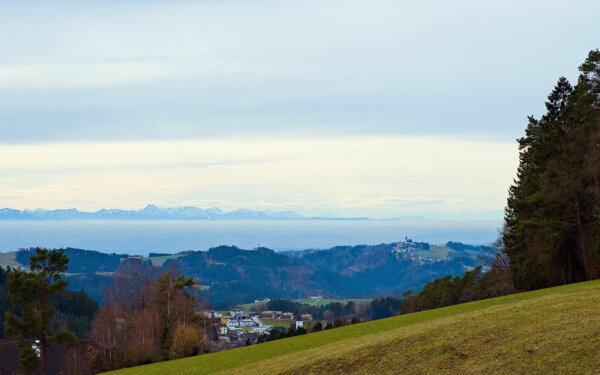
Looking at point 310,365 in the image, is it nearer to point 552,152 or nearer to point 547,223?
point 547,223

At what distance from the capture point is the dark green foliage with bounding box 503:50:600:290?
4622 cm

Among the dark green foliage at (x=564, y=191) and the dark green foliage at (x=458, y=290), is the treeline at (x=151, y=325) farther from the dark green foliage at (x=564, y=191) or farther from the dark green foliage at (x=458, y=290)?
the dark green foliage at (x=458, y=290)

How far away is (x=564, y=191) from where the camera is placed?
154 ft

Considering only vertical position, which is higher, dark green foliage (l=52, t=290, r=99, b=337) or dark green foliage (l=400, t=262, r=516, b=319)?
dark green foliage (l=400, t=262, r=516, b=319)

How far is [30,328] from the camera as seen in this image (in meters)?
43.4

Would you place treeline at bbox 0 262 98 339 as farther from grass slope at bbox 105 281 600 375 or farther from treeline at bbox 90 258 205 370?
grass slope at bbox 105 281 600 375

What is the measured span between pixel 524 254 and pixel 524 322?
38.9m

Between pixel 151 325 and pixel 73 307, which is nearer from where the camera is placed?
pixel 151 325

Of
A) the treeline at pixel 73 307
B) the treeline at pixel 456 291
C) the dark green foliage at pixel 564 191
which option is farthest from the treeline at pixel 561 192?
the treeline at pixel 73 307

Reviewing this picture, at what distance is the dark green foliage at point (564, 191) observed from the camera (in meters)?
46.2

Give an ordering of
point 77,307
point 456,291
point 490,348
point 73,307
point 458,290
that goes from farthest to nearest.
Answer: point 77,307 → point 73,307 → point 458,290 → point 456,291 → point 490,348

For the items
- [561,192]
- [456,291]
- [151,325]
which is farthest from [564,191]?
[456,291]

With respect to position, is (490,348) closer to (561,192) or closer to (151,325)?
(561,192)

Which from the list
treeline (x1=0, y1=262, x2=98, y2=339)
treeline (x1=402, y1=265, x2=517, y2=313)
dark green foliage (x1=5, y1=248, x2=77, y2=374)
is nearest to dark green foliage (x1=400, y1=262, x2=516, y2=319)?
treeline (x1=402, y1=265, x2=517, y2=313)
